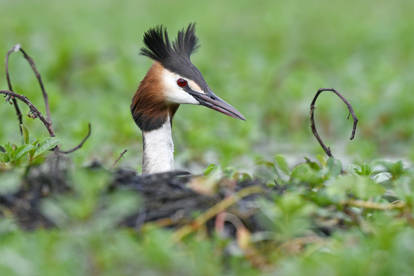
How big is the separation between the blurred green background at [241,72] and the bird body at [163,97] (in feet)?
1.41

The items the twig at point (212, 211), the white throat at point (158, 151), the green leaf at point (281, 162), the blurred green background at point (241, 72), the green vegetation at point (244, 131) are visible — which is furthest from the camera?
the blurred green background at point (241, 72)

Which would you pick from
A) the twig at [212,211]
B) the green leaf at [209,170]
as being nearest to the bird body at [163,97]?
the green leaf at [209,170]

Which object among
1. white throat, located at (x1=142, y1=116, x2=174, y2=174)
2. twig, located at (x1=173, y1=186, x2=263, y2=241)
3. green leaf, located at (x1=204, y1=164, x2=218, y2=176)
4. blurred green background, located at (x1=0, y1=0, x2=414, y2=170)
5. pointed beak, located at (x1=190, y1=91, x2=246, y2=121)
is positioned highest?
blurred green background, located at (x1=0, y1=0, x2=414, y2=170)

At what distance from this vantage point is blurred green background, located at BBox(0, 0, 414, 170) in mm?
6965

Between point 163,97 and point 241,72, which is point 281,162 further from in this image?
point 241,72

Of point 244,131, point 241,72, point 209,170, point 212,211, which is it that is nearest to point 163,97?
point 209,170

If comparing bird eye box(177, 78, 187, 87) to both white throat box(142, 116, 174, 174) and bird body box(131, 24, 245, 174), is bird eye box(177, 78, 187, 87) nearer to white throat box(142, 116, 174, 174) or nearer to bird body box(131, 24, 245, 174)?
bird body box(131, 24, 245, 174)

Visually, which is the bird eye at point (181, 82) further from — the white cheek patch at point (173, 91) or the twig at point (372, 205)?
the twig at point (372, 205)

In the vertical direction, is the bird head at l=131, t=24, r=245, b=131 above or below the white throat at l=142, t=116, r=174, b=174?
above

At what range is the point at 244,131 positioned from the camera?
723cm

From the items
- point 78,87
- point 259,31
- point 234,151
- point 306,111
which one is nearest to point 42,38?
point 78,87

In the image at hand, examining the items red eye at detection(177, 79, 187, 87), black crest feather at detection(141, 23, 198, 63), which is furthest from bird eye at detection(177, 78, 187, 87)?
black crest feather at detection(141, 23, 198, 63)

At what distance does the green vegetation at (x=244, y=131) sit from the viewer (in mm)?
2512

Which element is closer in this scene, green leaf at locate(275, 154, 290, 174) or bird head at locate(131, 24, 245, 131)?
green leaf at locate(275, 154, 290, 174)
